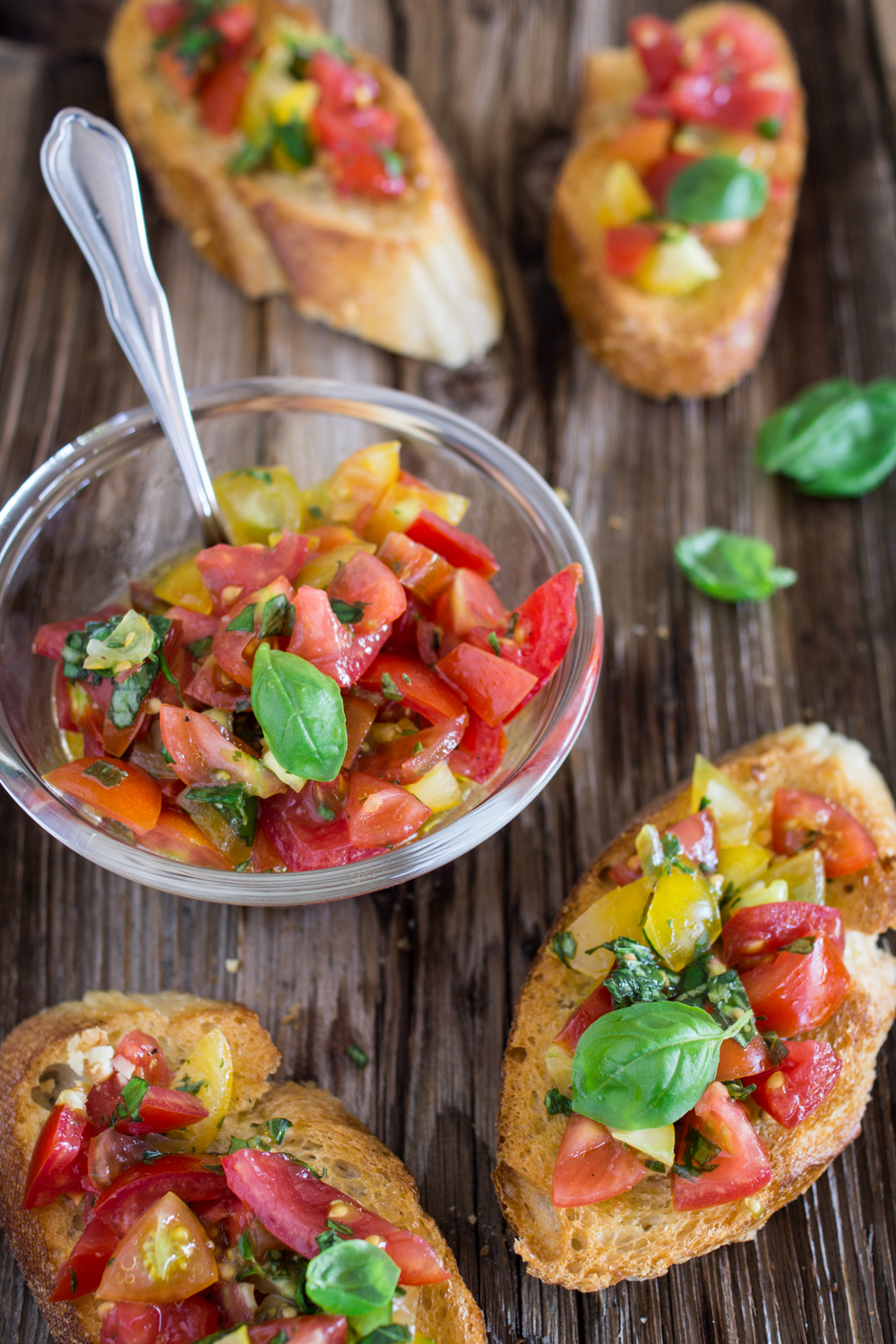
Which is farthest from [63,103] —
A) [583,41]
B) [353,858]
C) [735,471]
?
[353,858]

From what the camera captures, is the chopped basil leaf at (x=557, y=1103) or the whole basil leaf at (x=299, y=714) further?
the chopped basil leaf at (x=557, y=1103)

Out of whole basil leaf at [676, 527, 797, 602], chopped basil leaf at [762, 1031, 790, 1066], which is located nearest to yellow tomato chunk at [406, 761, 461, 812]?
chopped basil leaf at [762, 1031, 790, 1066]

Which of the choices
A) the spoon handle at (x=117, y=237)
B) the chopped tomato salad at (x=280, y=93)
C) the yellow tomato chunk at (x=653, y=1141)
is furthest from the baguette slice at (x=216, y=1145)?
the chopped tomato salad at (x=280, y=93)

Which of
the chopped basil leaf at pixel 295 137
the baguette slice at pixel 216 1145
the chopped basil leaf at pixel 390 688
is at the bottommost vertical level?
the baguette slice at pixel 216 1145

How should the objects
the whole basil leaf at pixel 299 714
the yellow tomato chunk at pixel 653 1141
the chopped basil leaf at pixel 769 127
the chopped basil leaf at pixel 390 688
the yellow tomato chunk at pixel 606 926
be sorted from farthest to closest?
the chopped basil leaf at pixel 769 127, the yellow tomato chunk at pixel 606 926, the chopped basil leaf at pixel 390 688, the yellow tomato chunk at pixel 653 1141, the whole basil leaf at pixel 299 714

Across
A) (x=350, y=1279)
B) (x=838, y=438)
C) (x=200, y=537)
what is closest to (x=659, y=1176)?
(x=350, y=1279)

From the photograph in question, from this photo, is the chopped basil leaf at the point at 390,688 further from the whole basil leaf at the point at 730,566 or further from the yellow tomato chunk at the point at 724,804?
the whole basil leaf at the point at 730,566

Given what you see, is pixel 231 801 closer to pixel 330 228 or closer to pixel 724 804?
pixel 724 804
